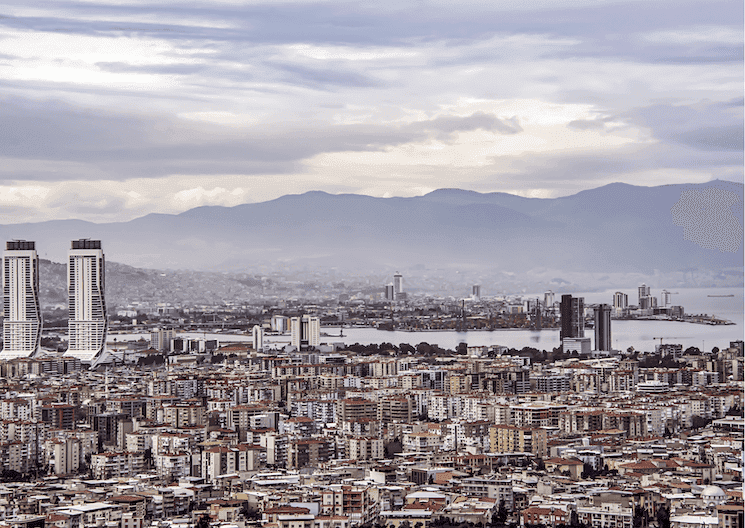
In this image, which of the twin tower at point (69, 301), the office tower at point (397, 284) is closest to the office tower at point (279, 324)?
the twin tower at point (69, 301)

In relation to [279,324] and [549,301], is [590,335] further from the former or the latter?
[549,301]

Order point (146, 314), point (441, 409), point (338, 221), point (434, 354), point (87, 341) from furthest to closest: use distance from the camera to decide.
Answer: point (338, 221)
point (146, 314)
point (87, 341)
point (434, 354)
point (441, 409)

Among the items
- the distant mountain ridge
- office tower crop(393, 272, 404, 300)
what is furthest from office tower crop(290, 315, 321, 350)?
the distant mountain ridge

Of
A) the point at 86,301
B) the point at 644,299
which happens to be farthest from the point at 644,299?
the point at 86,301

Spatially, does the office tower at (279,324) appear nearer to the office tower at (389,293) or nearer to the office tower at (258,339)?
the office tower at (258,339)

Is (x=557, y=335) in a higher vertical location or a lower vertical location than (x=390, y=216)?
lower

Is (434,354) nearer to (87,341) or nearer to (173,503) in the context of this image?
(87,341)

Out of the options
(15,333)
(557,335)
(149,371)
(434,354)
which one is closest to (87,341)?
(15,333)
